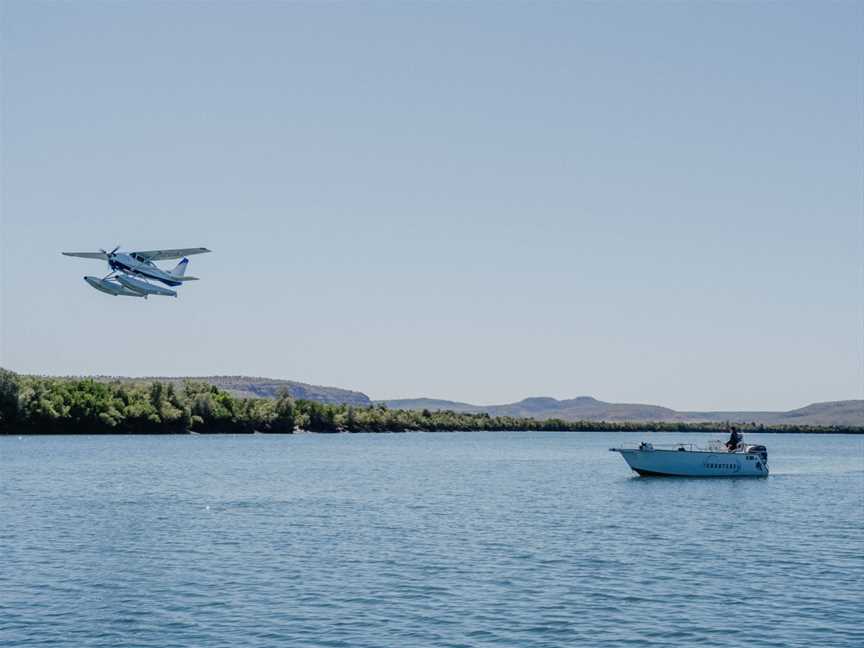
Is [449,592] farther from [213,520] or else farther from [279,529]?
[213,520]

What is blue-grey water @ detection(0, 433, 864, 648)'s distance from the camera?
32656mm

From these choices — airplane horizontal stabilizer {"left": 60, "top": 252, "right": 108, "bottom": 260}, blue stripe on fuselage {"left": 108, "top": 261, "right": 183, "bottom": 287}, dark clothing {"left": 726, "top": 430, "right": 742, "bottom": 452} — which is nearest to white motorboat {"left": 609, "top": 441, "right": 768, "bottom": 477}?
dark clothing {"left": 726, "top": 430, "right": 742, "bottom": 452}

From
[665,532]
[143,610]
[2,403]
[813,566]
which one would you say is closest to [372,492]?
[665,532]

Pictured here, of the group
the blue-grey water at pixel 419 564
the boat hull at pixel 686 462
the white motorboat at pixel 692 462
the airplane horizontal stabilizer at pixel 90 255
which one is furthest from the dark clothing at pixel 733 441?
the airplane horizontal stabilizer at pixel 90 255

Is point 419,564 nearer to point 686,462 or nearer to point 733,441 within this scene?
point 686,462

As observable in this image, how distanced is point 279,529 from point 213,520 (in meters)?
6.12

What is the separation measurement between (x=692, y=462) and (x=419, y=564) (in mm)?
60081

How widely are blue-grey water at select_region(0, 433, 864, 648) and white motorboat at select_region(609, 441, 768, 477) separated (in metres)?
6.95

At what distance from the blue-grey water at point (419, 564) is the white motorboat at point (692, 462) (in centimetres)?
695

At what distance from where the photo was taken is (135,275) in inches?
2712

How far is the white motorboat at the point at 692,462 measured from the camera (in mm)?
99188

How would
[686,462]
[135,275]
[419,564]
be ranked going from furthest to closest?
[686,462] < [135,275] < [419,564]

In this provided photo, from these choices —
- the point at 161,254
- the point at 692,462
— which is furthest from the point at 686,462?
the point at 161,254

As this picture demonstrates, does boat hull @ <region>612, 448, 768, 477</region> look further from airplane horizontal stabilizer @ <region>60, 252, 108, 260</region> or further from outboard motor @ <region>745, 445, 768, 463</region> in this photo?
airplane horizontal stabilizer @ <region>60, 252, 108, 260</region>
